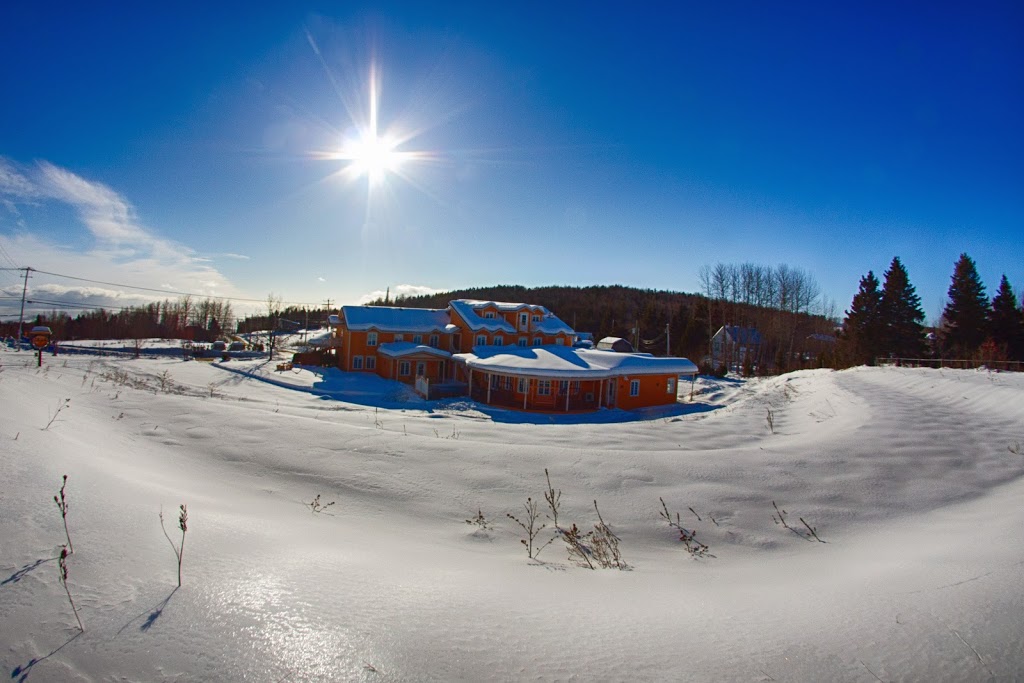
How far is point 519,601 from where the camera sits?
2721mm

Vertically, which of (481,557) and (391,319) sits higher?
(391,319)

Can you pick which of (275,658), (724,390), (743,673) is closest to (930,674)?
(743,673)

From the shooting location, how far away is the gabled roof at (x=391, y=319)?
33.6 meters

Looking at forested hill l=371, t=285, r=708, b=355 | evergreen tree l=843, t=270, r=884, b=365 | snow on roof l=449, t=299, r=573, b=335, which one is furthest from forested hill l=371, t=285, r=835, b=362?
snow on roof l=449, t=299, r=573, b=335

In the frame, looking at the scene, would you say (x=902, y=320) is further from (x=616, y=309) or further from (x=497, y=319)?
(x=616, y=309)

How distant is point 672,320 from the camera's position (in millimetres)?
64125

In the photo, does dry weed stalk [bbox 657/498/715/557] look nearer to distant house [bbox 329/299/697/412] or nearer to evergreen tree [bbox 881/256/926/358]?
distant house [bbox 329/299/697/412]

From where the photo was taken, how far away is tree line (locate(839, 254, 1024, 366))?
98.8 feet

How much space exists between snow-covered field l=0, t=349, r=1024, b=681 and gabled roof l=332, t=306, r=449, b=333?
86.4 ft

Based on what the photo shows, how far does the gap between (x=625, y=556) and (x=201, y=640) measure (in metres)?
3.10

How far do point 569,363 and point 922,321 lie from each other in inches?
1263

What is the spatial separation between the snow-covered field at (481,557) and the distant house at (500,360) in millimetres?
17971

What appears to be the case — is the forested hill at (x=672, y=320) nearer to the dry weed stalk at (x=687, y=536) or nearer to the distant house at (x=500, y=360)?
the distant house at (x=500, y=360)

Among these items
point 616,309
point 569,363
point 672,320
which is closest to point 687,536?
point 569,363
